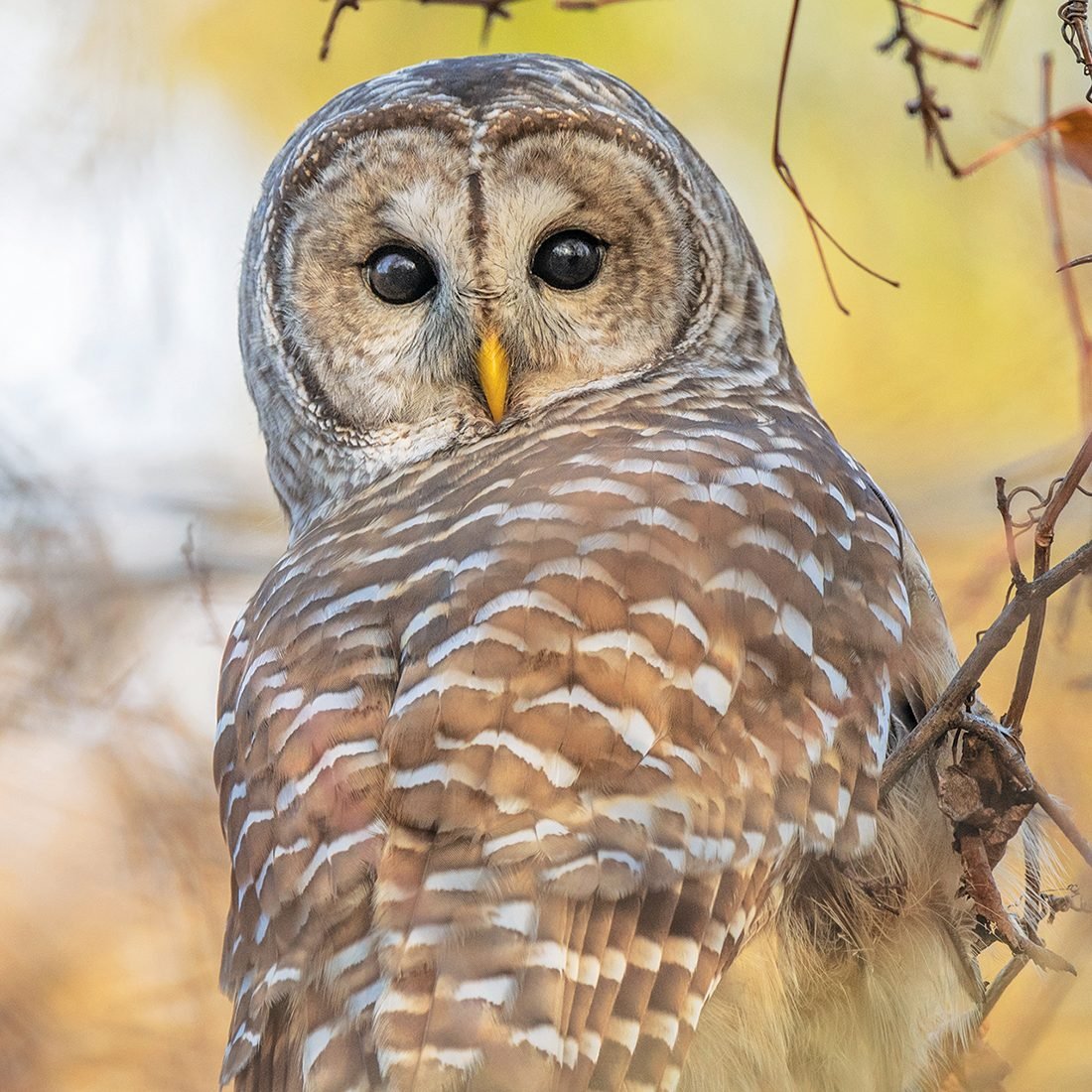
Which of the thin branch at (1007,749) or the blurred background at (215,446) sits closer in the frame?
the thin branch at (1007,749)

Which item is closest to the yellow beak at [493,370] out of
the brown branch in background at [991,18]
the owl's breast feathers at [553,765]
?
the owl's breast feathers at [553,765]

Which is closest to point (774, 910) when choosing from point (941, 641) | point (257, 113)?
point (941, 641)

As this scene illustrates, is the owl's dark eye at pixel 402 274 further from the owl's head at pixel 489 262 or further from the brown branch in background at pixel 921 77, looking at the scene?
the brown branch in background at pixel 921 77

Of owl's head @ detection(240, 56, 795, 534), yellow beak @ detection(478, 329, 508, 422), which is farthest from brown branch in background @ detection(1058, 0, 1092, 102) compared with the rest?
yellow beak @ detection(478, 329, 508, 422)

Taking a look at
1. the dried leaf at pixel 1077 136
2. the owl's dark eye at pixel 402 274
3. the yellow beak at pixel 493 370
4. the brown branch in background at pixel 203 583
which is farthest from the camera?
the brown branch in background at pixel 203 583

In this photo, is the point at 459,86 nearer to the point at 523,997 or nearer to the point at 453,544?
the point at 453,544

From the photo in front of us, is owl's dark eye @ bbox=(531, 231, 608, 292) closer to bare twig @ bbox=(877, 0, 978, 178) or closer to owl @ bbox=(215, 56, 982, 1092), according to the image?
owl @ bbox=(215, 56, 982, 1092)

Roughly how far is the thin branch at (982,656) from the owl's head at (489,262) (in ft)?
4.08

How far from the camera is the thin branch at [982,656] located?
171 centimetres

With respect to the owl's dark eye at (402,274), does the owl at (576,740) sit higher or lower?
lower

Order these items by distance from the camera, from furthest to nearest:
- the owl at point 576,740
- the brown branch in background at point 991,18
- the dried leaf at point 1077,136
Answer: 1. the brown branch in background at point 991,18
2. the owl at point 576,740
3. the dried leaf at point 1077,136

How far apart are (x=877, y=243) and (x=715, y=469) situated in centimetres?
403

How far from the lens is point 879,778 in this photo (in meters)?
2.29

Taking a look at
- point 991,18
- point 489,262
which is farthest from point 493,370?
point 991,18
